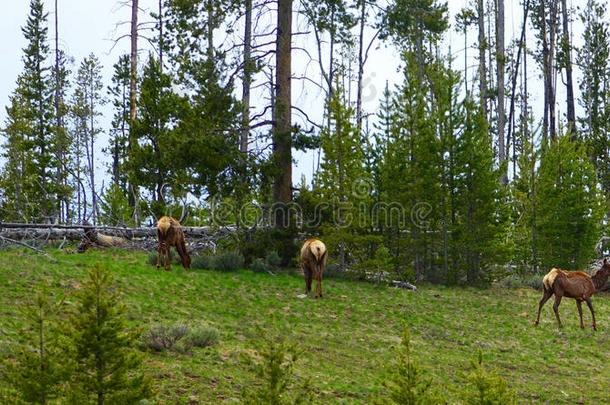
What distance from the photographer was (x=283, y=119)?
19.9 metres

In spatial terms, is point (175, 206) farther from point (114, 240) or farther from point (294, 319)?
point (294, 319)

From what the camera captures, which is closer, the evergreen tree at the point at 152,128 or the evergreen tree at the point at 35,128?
the evergreen tree at the point at 152,128

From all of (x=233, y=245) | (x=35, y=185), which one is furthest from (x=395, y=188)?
(x=35, y=185)

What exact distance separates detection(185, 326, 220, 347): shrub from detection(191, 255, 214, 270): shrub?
7613mm

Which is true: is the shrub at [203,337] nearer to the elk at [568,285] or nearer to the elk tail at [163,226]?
the elk tail at [163,226]

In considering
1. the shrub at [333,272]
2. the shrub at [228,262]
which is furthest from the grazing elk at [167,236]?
the shrub at [333,272]

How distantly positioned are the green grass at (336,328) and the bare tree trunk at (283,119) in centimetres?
274

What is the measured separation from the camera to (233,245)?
1978 centimetres

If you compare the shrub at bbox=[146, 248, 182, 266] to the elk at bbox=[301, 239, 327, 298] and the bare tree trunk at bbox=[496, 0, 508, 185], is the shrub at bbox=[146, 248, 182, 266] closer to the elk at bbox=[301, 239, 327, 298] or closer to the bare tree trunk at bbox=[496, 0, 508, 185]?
the elk at bbox=[301, 239, 327, 298]

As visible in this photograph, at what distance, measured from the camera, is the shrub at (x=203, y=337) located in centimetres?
963

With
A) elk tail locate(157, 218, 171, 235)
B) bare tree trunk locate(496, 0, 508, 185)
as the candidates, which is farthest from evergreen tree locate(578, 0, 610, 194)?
elk tail locate(157, 218, 171, 235)

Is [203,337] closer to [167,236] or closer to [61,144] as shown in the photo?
[167,236]

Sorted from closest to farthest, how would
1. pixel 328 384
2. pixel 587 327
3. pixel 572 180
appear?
1. pixel 328 384
2. pixel 587 327
3. pixel 572 180

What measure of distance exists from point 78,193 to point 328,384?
47.0 meters
